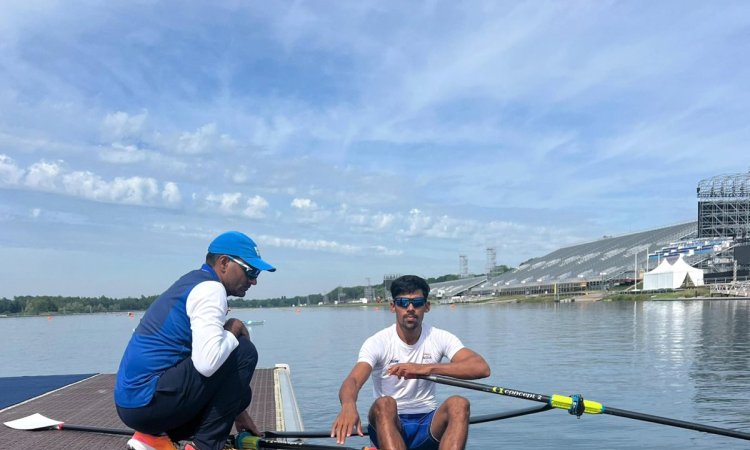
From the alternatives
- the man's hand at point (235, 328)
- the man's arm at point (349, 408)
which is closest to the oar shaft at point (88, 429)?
the man's hand at point (235, 328)

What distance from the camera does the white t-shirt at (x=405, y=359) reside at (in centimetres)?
484

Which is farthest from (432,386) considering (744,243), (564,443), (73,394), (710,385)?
(744,243)

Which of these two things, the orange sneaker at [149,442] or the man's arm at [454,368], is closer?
the orange sneaker at [149,442]

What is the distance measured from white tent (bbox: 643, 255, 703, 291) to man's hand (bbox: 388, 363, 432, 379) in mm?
78463

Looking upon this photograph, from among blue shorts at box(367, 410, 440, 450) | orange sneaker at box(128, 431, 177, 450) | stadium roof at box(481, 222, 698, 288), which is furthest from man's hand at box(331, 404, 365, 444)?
stadium roof at box(481, 222, 698, 288)

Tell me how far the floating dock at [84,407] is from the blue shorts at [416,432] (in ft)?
8.44

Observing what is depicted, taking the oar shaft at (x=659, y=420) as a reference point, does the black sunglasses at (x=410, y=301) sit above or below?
above

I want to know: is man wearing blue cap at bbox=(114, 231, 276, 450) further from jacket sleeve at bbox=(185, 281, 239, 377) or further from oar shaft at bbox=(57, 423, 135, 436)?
oar shaft at bbox=(57, 423, 135, 436)

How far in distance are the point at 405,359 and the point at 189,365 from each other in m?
1.76

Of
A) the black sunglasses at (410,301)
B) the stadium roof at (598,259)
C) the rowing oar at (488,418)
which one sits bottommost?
the rowing oar at (488,418)

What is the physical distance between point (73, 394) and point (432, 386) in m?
7.96

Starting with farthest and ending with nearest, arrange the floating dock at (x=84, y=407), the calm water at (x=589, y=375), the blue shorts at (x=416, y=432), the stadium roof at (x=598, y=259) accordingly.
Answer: the stadium roof at (x=598, y=259)
the calm water at (x=589, y=375)
the floating dock at (x=84, y=407)
the blue shorts at (x=416, y=432)

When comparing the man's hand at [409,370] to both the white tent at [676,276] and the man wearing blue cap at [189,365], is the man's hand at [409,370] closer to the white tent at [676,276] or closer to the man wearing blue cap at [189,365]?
the man wearing blue cap at [189,365]

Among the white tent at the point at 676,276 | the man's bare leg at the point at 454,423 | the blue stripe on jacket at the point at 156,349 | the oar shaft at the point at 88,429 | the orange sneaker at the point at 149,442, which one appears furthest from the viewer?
the white tent at the point at 676,276
